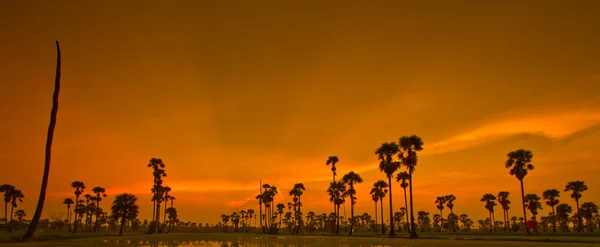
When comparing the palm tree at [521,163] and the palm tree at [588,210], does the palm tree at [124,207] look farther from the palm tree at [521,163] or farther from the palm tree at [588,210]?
the palm tree at [588,210]

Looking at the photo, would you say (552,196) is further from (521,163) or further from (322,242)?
(322,242)

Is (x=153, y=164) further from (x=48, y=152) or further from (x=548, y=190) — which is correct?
(x=548, y=190)

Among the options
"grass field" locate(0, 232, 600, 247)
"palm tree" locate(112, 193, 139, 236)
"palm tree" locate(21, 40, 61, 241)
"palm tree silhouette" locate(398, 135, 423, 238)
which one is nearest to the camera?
"palm tree" locate(21, 40, 61, 241)

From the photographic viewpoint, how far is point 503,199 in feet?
433

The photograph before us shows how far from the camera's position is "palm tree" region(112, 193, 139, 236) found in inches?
3789

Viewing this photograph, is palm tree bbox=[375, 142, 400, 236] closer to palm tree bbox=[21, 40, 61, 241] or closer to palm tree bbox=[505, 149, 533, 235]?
palm tree bbox=[505, 149, 533, 235]

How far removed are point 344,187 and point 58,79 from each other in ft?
273

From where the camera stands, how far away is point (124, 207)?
3836 inches

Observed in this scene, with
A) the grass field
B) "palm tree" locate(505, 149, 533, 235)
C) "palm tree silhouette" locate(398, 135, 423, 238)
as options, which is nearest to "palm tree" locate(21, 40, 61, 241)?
the grass field

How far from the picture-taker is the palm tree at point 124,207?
316 ft

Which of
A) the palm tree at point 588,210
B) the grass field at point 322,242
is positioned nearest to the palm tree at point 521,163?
the grass field at point 322,242

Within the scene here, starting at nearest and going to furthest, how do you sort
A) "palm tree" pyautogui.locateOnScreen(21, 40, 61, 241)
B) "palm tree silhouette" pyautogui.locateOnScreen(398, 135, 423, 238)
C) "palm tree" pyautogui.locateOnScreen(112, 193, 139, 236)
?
"palm tree" pyautogui.locateOnScreen(21, 40, 61, 241) < "palm tree silhouette" pyautogui.locateOnScreen(398, 135, 423, 238) < "palm tree" pyautogui.locateOnScreen(112, 193, 139, 236)

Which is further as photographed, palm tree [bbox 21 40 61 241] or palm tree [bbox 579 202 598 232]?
palm tree [bbox 579 202 598 232]

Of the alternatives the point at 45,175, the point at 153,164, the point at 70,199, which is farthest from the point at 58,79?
the point at 70,199
